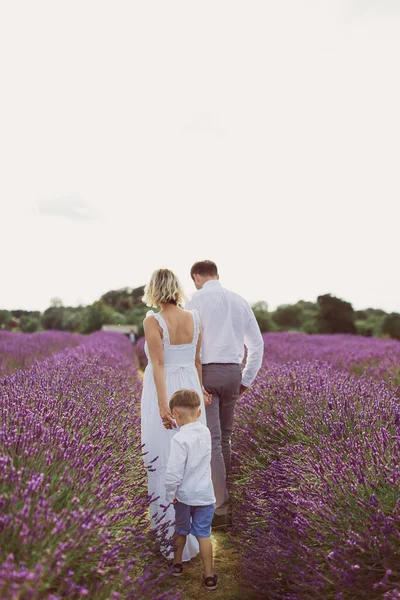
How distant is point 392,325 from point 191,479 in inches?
916

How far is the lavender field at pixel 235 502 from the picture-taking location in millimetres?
1965

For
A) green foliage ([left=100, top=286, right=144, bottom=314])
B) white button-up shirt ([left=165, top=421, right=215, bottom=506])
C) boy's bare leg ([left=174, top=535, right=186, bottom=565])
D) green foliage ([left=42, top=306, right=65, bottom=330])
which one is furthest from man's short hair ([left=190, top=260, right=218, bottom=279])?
green foliage ([left=100, top=286, right=144, bottom=314])

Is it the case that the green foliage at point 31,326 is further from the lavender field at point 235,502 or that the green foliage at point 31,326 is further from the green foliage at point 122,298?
the lavender field at point 235,502

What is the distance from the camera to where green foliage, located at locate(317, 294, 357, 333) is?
24.4 m

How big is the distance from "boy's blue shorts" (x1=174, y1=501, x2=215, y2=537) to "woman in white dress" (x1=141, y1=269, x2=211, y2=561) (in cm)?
22

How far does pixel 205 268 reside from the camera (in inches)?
160

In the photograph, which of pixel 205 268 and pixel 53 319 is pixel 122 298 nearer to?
pixel 53 319

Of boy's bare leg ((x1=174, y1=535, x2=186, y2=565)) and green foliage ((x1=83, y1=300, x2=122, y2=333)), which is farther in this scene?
green foliage ((x1=83, y1=300, x2=122, y2=333))

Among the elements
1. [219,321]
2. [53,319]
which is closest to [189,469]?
[219,321]

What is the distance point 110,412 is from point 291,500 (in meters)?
1.32

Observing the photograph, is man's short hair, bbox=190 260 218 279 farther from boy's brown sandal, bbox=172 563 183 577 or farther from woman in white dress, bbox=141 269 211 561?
boy's brown sandal, bbox=172 563 183 577

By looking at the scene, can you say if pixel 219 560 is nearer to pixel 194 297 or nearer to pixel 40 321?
pixel 194 297

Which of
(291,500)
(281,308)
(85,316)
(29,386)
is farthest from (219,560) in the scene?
(85,316)

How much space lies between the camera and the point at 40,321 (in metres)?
44.7
